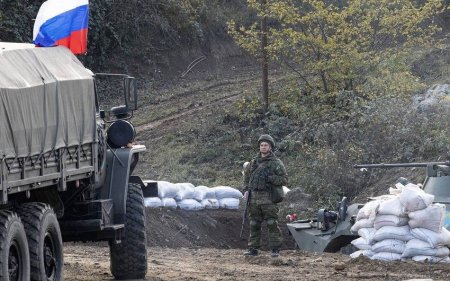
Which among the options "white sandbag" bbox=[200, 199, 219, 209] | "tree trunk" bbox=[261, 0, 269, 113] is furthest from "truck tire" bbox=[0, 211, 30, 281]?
"tree trunk" bbox=[261, 0, 269, 113]

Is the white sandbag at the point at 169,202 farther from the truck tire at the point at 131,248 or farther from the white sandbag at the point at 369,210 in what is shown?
the truck tire at the point at 131,248

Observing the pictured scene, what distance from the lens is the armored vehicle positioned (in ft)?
55.3

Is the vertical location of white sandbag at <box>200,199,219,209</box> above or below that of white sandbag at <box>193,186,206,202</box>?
below

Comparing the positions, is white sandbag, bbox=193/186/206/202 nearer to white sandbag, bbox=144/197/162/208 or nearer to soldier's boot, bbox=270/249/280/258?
white sandbag, bbox=144/197/162/208

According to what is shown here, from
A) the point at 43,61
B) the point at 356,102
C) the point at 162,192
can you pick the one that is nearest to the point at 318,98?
the point at 356,102

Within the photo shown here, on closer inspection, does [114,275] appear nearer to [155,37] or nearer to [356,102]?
[356,102]

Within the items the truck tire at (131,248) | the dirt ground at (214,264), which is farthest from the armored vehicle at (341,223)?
the truck tire at (131,248)

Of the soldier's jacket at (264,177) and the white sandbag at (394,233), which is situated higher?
the soldier's jacket at (264,177)

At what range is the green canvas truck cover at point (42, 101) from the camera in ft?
31.3

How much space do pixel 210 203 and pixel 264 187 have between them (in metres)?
6.39

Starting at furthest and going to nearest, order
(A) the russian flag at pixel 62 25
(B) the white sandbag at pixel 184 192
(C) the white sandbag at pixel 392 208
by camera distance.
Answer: (B) the white sandbag at pixel 184 192 → (C) the white sandbag at pixel 392 208 → (A) the russian flag at pixel 62 25

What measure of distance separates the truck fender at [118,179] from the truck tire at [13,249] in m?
2.60

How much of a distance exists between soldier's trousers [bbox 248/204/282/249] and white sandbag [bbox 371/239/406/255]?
1630mm

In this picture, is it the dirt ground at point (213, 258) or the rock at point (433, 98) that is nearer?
the dirt ground at point (213, 258)
